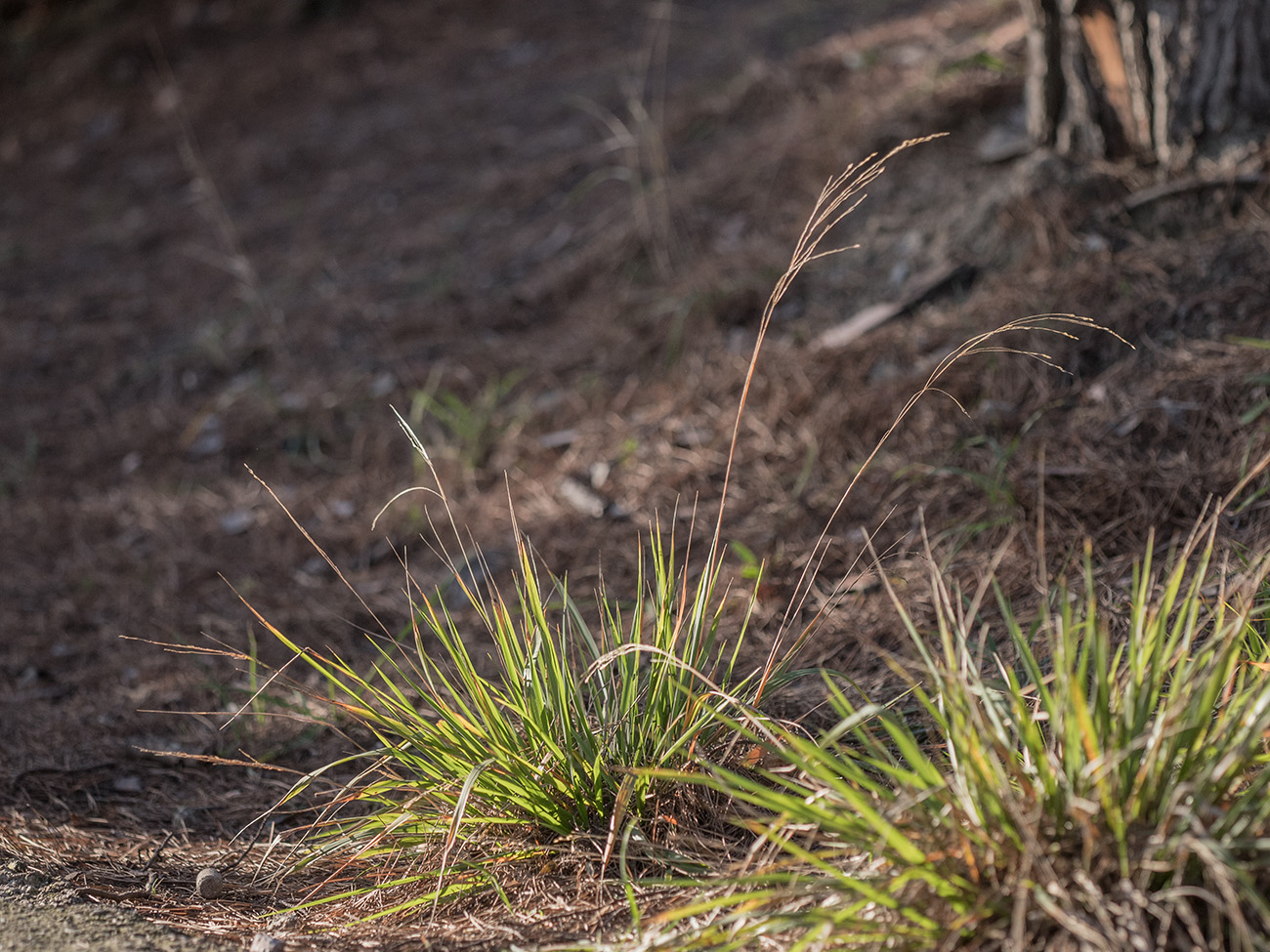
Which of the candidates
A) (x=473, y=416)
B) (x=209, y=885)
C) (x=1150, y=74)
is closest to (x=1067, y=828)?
(x=209, y=885)

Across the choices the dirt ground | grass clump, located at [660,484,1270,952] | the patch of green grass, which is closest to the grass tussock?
grass clump, located at [660,484,1270,952]

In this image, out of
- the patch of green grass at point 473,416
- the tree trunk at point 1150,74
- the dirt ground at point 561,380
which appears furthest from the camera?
the patch of green grass at point 473,416

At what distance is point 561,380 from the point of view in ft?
12.5

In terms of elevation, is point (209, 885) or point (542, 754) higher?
point (542, 754)

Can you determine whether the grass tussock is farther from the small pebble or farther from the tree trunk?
the tree trunk

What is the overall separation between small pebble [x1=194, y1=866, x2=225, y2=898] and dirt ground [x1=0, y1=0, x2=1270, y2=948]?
0.14 ft

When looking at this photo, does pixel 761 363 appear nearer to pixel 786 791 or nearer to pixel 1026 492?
pixel 1026 492

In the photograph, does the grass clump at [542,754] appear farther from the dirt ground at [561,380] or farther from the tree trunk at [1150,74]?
the tree trunk at [1150,74]

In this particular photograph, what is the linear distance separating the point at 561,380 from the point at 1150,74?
2194mm

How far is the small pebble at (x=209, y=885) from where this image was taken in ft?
5.23

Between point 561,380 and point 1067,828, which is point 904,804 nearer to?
point 1067,828

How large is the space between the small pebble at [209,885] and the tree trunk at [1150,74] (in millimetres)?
3138

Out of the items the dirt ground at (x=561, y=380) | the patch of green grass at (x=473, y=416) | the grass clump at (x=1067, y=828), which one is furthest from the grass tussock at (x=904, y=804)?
the patch of green grass at (x=473, y=416)

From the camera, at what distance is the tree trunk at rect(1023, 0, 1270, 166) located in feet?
9.17
